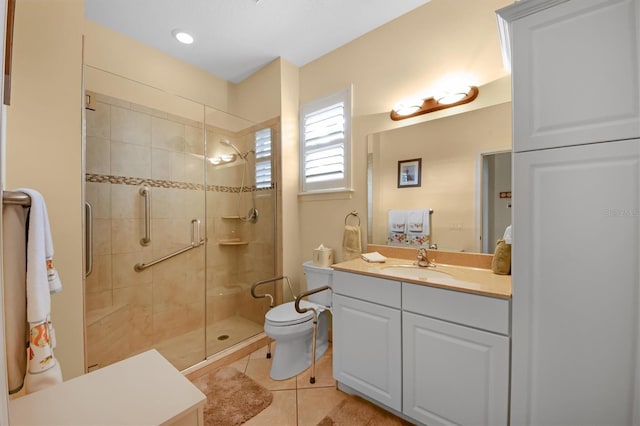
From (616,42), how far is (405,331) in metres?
1.49

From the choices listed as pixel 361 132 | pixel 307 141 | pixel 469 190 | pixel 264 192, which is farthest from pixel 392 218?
pixel 264 192

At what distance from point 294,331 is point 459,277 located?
1186 millimetres

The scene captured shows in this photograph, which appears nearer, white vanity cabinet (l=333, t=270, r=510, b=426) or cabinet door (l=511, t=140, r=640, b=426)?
cabinet door (l=511, t=140, r=640, b=426)

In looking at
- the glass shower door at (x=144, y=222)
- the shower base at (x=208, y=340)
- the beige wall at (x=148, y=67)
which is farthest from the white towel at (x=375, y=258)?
the beige wall at (x=148, y=67)

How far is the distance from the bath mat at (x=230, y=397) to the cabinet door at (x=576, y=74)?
6.64 ft

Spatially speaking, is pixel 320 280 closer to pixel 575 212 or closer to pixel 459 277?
pixel 459 277

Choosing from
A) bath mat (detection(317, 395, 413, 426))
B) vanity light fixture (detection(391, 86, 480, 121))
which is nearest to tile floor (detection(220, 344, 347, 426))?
bath mat (detection(317, 395, 413, 426))

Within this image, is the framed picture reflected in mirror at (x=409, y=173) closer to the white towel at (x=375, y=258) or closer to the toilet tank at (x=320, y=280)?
the white towel at (x=375, y=258)

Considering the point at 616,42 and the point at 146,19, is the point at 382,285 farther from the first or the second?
the point at 146,19

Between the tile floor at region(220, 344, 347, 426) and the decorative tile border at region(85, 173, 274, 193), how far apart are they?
1.56 m

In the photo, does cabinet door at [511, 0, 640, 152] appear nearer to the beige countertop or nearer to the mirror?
the mirror

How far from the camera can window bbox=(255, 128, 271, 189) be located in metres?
2.64

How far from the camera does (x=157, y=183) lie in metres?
2.35

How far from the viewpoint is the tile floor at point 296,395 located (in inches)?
61.2
